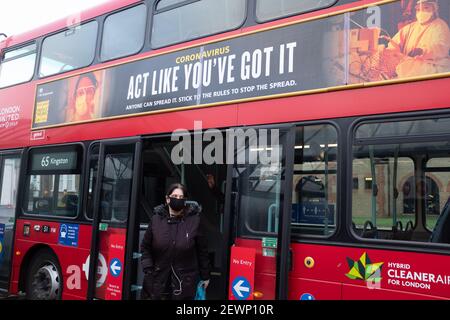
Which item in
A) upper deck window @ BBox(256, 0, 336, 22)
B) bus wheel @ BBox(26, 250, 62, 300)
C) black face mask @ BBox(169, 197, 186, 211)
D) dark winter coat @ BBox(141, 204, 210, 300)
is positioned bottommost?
bus wheel @ BBox(26, 250, 62, 300)

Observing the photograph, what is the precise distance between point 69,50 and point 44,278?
327 cm

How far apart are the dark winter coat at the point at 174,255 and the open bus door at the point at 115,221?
1.01 metres

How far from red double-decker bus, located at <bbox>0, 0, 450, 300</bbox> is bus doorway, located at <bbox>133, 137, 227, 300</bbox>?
0.14ft

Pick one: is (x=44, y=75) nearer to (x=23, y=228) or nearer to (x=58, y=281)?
(x=23, y=228)

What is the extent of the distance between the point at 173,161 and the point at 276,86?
257cm

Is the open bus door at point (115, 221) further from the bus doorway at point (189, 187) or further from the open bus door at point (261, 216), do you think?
the open bus door at point (261, 216)

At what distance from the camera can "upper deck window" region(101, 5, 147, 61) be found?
5516mm

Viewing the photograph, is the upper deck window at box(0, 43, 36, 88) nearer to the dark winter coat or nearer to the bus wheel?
the bus wheel

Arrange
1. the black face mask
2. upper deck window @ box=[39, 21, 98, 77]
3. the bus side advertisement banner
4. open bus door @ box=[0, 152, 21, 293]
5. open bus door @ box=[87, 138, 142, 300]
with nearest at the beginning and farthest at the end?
the bus side advertisement banner < the black face mask < open bus door @ box=[87, 138, 142, 300] < upper deck window @ box=[39, 21, 98, 77] < open bus door @ box=[0, 152, 21, 293]

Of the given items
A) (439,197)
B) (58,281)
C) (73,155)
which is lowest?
(58,281)

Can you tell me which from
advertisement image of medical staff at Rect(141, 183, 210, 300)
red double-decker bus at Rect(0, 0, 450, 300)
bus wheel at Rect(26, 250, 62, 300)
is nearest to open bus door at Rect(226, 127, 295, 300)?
red double-decker bus at Rect(0, 0, 450, 300)

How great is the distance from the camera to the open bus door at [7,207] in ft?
21.7

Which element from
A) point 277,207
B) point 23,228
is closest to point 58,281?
point 23,228
